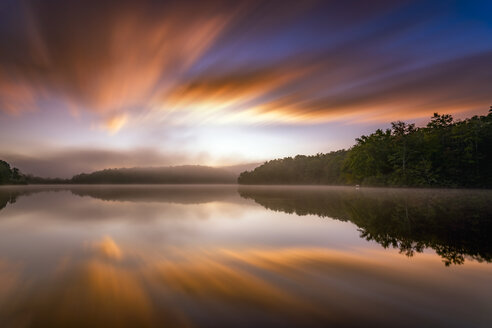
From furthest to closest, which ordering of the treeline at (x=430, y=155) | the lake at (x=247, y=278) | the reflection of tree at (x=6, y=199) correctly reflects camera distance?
the treeline at (x=430, y=155) < the reflection of tree at (x=6, y=199) < the lake at (x=247, y=278)

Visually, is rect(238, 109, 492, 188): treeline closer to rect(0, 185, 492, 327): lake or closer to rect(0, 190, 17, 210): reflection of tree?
rect(0, 185, 492, 327): lake

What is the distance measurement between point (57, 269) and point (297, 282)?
6.92m

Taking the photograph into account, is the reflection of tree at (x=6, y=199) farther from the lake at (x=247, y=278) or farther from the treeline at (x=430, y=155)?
the treeline at (x=430, y=155)

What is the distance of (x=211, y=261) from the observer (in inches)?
375

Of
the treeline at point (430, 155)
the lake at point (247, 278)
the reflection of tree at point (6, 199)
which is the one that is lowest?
the lake at point (247, 278)

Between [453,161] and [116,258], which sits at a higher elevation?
[453,161]

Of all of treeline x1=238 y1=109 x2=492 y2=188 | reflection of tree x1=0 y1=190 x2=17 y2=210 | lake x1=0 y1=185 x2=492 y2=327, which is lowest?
lake x1=0 y1=185 x2=492 y2=327

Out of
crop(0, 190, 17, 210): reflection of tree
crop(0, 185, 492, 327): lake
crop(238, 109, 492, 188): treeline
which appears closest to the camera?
crop(0, 185, 492, 327): lake

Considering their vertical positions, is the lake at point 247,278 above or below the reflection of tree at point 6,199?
below

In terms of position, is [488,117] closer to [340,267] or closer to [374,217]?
[374,217]

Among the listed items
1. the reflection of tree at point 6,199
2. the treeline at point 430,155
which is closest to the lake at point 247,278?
the reflection of tree at point 6,199

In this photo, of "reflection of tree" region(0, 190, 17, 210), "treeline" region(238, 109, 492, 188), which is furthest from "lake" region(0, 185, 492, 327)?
"treeline" region(238, 109, 492, 188)

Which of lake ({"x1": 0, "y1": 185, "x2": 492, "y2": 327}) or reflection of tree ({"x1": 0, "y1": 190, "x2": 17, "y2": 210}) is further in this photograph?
reflection of tree ({"x1": 0, "y1": 190, "x2": 17, "y2": 210})

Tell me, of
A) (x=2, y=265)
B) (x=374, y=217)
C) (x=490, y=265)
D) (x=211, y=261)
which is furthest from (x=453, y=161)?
(x=2, y=265)
